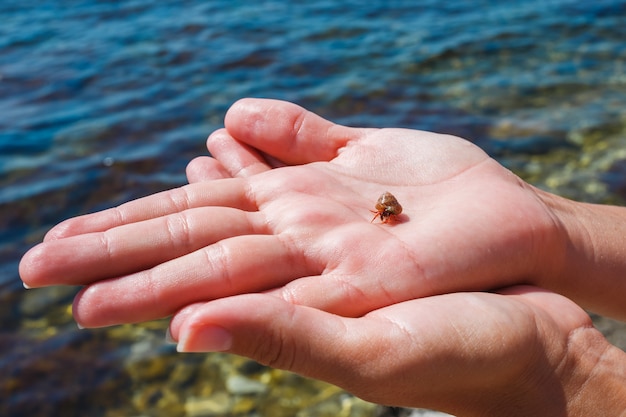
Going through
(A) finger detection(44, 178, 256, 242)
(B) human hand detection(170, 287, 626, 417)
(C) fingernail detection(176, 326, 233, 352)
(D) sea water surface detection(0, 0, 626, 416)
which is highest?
(A) finger detection(44, 178, 256, 242)

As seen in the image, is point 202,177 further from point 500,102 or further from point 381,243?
point 500,102

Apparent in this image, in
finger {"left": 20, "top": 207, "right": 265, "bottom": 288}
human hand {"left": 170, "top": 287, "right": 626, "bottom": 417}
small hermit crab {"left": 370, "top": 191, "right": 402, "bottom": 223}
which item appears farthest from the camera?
small hermit crab {"left": 370, "top": 191, "right": 402, "bottom": 223}

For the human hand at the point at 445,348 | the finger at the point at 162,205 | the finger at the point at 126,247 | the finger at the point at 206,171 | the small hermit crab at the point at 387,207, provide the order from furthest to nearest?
the finger at the point at 206,171
the small hermit crab at the point at 387,207
the finger at the point at 162,205
the finger at the point at 126,247
the human hand at the point at 445,348

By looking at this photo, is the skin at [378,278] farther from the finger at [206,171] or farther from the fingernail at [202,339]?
the finger at [206,171]

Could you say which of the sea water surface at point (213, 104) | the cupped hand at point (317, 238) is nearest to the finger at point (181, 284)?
the cupped hand at point (317, 238)

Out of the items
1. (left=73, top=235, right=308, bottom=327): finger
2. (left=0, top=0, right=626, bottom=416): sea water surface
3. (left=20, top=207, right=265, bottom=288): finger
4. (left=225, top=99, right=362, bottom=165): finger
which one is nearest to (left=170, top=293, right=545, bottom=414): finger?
(left=73, top=235, right=308, bottom=327): finger

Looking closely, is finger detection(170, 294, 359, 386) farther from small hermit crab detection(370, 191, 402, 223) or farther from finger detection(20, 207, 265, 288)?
small hermit crab detection(370, 191, 402, 223)

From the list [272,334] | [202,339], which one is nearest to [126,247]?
[202,339]
